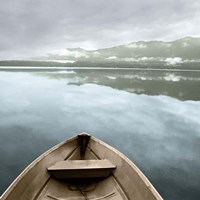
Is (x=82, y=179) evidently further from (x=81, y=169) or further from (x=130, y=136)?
(x=130, y=136)

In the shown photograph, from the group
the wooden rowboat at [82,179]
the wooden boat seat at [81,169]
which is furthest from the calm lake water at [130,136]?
the wooden boat seat at [81,169]

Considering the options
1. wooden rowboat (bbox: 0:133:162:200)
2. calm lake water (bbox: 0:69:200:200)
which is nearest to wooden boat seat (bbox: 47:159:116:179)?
wooden rowboat (bbox: 0:133:162:200)

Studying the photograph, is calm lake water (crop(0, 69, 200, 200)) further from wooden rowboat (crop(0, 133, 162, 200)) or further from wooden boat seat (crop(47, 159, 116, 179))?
wooden boat seat (crop(47, 159, 116, 179))

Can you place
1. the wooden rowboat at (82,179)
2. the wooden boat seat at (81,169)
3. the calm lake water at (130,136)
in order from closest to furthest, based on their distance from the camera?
the wooden rowboat at (82,179)
the wooden boat seat at (81,169)
the calm lake water at (130,136)

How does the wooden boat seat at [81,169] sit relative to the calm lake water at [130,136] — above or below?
above

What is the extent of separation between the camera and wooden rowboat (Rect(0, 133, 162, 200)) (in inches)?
228

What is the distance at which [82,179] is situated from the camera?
6871 millimetres

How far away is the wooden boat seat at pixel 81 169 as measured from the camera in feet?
21.3

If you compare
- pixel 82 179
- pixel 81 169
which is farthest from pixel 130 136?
pixel 81 169

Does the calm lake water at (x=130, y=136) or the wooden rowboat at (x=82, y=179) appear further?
the calm lake water at (x=130, y=136)

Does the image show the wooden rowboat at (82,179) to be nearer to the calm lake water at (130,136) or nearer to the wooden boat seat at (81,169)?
the wooden boat seat at (81,169)

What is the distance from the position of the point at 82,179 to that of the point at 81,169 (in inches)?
24.1

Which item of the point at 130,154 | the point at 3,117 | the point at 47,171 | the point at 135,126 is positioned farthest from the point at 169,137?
the point at 3,117

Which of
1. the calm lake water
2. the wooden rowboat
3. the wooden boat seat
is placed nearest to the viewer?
the wooden rowboat
